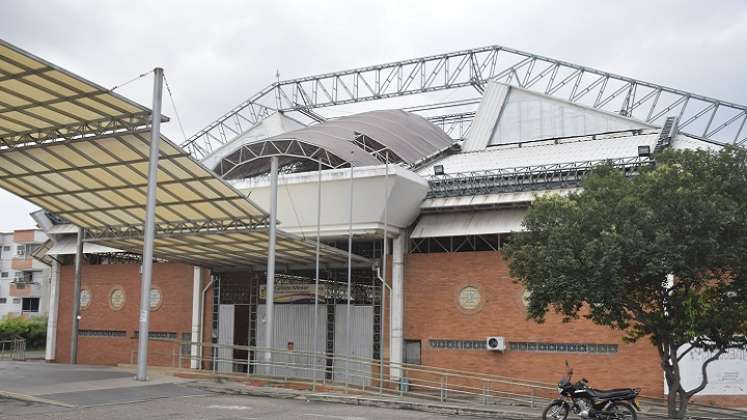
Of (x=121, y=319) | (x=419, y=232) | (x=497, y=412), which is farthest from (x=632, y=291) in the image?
(x=121, y=319)

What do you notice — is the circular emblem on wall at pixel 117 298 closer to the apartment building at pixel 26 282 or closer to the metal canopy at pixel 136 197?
Result: the metal canopy at pixel 136 197

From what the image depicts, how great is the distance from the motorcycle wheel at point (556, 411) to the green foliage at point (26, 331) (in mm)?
45833

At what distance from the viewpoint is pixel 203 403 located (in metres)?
19.5

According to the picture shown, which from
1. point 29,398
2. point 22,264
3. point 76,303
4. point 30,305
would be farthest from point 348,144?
point 30,305

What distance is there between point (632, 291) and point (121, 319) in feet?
93.4

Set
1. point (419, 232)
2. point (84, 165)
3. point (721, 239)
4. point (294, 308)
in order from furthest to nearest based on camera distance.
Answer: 1. point (294, 308)
2. point (419, 232)
3. point (84, 165)
4. point (721, 239)

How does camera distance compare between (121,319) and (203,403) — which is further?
(121,319)

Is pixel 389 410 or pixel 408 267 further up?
pixel 408 267

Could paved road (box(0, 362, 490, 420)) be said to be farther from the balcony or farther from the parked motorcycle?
the balcony

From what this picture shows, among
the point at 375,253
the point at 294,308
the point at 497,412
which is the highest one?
the point at 375,253

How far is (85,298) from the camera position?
42.0 meters

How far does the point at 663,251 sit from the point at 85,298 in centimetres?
3253

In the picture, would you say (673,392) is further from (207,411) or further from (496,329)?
(496,329)

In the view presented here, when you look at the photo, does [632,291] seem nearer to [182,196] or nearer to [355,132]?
[182,196]
